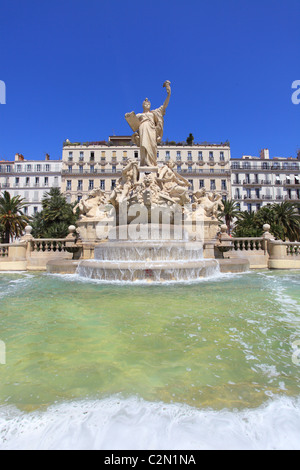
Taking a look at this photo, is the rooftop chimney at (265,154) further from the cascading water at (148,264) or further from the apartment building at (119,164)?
the cascading water at (148,264)

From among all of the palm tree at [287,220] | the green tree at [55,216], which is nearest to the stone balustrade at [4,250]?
the green tree at [55,216]

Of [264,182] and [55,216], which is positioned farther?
[264,182]

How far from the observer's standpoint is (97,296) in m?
6.43

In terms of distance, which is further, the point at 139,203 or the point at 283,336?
the point at 139,203

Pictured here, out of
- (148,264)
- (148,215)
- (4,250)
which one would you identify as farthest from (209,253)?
(4,250)

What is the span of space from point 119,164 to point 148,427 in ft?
187

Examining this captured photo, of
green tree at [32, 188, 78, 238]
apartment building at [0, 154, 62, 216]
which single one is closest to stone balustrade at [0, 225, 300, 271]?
green tree at [32, 188, 78, 238]

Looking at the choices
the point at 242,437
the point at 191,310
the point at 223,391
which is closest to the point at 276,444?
the point at 242,437

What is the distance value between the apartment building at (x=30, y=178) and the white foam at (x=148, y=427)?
5913 centimetres

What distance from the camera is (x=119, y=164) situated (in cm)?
5628

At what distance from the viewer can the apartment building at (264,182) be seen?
55750 mm

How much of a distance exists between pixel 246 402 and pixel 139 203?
12.1 metres

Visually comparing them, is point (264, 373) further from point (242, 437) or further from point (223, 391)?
point (242, 437)

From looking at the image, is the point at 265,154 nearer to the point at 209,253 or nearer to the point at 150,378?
the point at 209,253
